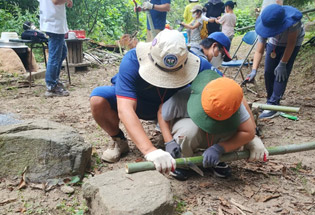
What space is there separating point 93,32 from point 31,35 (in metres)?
5.77

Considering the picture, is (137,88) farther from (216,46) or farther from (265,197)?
(265,197)

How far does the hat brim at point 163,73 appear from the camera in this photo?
2115mm

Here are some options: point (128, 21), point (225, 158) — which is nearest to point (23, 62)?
point (225, 158)

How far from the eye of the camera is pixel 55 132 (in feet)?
7.85

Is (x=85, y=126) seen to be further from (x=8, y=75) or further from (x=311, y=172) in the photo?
(x=8, y=75)

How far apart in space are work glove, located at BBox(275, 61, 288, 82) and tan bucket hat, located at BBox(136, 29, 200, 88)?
2027 millimetres

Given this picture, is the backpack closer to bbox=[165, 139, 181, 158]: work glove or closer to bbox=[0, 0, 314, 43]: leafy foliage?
bbox=[0, 0, 314, 43]: leafy foliage

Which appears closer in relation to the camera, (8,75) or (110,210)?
(110,210)

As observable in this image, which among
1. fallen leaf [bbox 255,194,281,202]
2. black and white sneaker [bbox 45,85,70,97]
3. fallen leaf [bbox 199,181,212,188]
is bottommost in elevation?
black and white sneaker [bbox 45,85,70,97]

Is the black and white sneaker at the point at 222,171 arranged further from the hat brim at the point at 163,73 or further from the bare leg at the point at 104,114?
the bare leg at the point at 104,114

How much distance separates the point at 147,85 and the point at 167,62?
0.44m

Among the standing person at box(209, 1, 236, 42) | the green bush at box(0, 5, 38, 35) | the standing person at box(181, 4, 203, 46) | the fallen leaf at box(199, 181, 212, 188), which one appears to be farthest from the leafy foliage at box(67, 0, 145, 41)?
the fallen leaf at box(199, 181, 212, 188)

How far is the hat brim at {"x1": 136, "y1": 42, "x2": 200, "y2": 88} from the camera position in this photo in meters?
2.12

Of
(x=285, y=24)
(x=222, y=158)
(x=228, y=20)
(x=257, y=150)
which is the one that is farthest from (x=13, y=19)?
(x=257, y=150)
